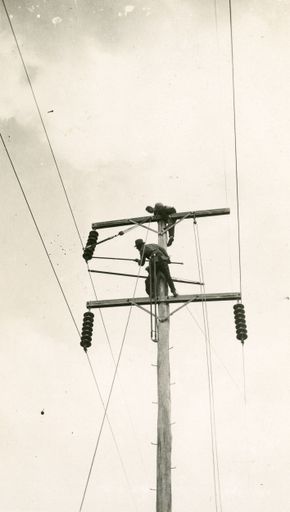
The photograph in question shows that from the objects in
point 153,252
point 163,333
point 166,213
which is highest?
point 166,213

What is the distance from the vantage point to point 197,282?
8336 mm

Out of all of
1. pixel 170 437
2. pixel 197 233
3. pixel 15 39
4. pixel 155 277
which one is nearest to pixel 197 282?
pixel 155 277

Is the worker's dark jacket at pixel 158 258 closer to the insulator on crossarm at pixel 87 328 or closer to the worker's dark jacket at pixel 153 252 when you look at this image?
the worker's dark jacket at pixel 153 252

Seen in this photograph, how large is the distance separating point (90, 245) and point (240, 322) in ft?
10.5

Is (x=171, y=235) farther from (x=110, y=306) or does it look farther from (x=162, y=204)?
(x=110, y=306)

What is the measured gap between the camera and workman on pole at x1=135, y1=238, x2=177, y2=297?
801 cm

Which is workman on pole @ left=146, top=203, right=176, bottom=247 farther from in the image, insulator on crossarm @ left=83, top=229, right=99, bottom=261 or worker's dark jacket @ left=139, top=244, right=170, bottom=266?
insulator on crossarm @ left=83, top=229, right=99, bottom=261

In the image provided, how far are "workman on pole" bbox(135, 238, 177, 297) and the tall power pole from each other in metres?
0.10

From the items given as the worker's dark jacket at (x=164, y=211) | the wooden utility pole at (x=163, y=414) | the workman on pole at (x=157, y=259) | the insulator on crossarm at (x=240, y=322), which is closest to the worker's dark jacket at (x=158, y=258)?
the workman on pole at (x=157, y=259)

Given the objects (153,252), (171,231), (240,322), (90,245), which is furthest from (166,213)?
(240,322)

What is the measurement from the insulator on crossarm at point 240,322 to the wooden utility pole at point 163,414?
1.26 metres

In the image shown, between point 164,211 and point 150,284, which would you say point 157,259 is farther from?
point 164,211

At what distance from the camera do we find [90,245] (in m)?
9.12

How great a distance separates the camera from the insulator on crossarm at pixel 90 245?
904 centimetres
